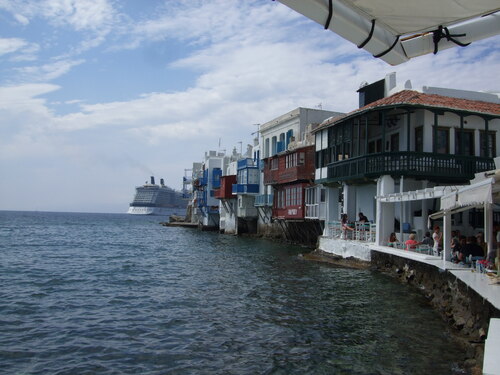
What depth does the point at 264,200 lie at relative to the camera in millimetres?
47344

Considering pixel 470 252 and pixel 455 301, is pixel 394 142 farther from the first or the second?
pixel 455 301

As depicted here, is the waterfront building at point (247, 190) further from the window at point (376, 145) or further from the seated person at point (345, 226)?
the seated person at point (345, 226)

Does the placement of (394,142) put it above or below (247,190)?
above

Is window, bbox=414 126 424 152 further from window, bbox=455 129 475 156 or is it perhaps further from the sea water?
the sea water

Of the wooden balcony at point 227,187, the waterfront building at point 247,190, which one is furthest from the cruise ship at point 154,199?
the waterfront building at point 247,190

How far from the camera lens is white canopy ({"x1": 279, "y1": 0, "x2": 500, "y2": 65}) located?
12.1ft

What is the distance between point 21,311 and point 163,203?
558 feet

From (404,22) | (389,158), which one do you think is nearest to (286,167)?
(389,158)

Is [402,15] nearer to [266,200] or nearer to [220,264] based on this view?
[220,264]

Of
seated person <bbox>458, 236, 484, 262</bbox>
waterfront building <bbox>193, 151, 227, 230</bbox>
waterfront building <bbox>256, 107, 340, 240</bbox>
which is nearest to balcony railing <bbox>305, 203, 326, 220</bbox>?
waterfront building <bbox>256, 107, 340, 240</bbox>

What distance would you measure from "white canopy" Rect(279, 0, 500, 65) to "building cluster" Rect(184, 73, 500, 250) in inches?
504

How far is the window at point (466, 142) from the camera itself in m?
23.5

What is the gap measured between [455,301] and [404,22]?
33.5ft

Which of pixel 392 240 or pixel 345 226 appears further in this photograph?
pixel 345 226
